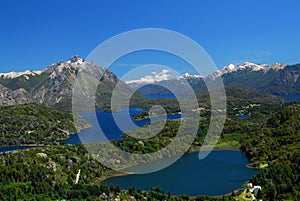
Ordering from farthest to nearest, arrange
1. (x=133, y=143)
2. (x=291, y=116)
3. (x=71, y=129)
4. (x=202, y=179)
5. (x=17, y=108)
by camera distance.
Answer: (x=17, y=108)
(x=71, y=129)
(x=291, y=116)
(x=133, y=143)
(x=202, y=179)

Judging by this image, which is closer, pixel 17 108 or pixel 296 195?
pixel 296 195

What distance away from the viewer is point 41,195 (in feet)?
129

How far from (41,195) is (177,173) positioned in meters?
23.0

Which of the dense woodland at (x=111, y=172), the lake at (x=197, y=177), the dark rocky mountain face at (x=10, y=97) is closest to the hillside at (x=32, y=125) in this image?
the dense woodland at (x=111, y=172)

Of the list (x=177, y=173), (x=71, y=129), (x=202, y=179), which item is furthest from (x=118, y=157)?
(x=71, y=129)

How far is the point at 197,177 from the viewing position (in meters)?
53.2

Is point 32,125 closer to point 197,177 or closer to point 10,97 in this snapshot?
point 197,177

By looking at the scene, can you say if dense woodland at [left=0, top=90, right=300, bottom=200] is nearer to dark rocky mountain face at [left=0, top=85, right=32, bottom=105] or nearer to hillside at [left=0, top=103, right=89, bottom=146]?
hillside at [left=0, top=103, right=89, bottom=146]

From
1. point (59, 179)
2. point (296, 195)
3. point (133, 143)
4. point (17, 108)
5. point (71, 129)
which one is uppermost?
point (17, 108)

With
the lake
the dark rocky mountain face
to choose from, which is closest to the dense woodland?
the lake

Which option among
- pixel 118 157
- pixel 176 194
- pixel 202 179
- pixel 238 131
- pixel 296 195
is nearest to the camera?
pixel 296 195

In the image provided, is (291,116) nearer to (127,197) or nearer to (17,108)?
(127,197)

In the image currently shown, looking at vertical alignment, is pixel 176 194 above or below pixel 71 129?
below

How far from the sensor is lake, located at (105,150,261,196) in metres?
47.2
